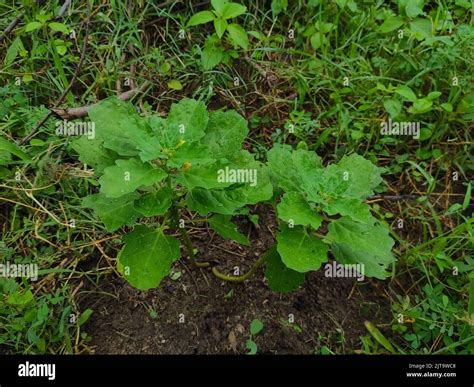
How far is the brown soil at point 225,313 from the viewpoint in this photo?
2.30 metres

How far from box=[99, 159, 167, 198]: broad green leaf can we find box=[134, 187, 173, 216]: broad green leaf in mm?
107

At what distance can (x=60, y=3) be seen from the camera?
3.36 metres

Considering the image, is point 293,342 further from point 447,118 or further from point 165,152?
point 447,118

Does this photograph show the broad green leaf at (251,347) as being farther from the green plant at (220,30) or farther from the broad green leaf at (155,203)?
the green plant at (220,30)

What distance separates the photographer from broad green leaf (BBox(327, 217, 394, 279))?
1893mm

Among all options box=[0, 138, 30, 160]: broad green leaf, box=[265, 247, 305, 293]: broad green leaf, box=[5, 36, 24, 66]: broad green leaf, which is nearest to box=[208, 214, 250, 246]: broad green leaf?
box=[265, 247, 305, 293]: broad green leaf

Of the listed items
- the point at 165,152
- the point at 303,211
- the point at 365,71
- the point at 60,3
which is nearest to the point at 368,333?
the point at 303,211

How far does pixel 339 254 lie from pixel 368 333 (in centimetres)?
57

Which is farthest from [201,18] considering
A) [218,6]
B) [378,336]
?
[378,336]

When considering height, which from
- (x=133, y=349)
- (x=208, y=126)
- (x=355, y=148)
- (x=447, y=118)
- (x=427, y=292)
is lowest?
(x=133, y=349)

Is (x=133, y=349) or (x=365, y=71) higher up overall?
(x=365, y=71)

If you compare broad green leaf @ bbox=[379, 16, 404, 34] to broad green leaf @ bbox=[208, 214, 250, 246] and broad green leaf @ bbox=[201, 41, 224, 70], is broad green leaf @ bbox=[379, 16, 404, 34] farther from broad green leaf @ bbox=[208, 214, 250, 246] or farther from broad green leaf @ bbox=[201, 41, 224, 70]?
broad green leaf @ bbox=[208, 214, 250, 246]

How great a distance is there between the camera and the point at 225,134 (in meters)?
2.03

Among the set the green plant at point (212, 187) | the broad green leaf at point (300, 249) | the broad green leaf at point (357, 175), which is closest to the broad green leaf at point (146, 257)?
the green plant at point (212, 187)
